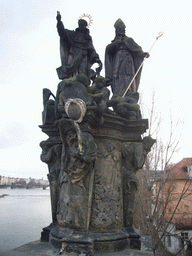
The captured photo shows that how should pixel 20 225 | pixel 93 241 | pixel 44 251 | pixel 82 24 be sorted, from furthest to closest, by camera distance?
1. pixel 20 225
2. pixel 82 24
3. pixel 44 251
4. pixel 93 241

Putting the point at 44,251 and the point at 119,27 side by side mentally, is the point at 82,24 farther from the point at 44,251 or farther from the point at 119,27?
the point at 44,251

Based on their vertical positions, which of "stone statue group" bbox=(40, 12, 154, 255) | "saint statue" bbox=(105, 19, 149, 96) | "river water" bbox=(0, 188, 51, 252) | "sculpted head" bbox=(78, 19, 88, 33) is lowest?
"river water" bbox=(0, 188, 51, 252)

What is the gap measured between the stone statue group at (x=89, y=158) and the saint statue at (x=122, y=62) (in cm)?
48

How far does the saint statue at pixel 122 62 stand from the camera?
481 cm

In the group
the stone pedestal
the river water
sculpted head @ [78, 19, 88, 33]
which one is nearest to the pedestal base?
the stone pedestal

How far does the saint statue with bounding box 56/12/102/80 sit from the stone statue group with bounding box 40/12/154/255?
0.14 ft

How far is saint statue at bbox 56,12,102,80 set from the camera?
4.50 m

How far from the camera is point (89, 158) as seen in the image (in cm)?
307

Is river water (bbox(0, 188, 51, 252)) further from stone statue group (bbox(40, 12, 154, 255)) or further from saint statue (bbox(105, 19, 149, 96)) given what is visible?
saint statue (bbox(105, 19, 149, 96))

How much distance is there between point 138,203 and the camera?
11.1 m

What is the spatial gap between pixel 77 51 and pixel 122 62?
1.00m

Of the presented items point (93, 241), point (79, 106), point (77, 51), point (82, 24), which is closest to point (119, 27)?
point (82, 24)

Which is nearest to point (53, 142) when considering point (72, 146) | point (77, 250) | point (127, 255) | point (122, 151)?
point (72, 146)

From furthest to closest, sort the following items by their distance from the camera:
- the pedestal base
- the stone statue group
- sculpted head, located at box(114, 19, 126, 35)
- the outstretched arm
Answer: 1. sculpted head, located at box(114, 19, 126, 35)
2. the outstretched arm
3. the stone statue group
4. the pedestal base
